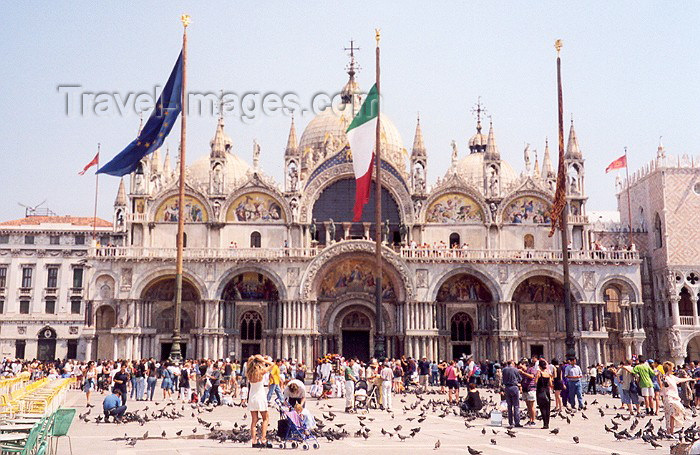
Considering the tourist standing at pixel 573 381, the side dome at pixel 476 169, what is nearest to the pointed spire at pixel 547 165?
the side dome at pixel 476 169

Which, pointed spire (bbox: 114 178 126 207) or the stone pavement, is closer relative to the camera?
the stone pavement

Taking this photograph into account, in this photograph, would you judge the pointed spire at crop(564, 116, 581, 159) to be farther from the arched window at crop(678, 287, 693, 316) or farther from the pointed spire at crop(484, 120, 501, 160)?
the arched window at crop(678, 287, 693, 316)

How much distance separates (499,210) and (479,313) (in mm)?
7191

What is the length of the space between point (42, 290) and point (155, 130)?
43.1 meters

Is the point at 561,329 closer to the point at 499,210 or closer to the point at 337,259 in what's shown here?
the point at 499,210

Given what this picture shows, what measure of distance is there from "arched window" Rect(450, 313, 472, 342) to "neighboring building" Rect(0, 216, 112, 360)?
1299 inches

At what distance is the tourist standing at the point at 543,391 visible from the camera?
20453 millimetres

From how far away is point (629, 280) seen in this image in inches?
1993

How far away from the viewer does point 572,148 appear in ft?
180

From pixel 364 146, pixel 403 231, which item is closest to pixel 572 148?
pixel 403 231

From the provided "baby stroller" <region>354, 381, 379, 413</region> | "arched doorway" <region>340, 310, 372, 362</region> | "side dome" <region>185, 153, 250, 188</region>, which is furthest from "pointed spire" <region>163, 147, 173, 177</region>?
"baby stroller" <region>354, 381, 379, 413</region>

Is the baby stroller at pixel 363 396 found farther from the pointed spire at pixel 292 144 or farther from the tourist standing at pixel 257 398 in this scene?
the pointed spire at pixel 292 144

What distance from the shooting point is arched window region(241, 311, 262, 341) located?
2036 inches

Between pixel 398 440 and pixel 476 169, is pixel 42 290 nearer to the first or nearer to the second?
pixel 476 169
